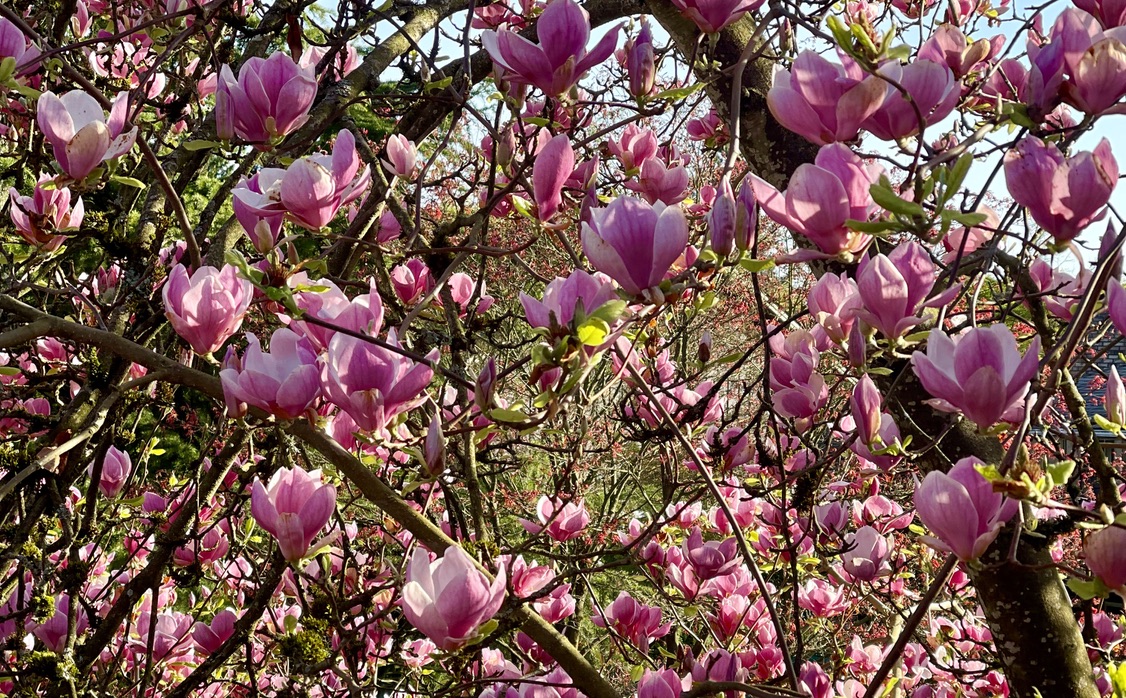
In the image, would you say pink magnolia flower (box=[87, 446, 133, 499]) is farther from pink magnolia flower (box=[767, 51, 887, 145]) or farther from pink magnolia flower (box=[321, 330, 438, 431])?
pink magnolia flower (box=[767, 51, 887, 145])

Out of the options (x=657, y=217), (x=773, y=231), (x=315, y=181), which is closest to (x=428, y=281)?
(x=315, y=181)

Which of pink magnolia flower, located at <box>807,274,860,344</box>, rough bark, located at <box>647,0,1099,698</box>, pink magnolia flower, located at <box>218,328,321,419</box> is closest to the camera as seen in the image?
pink magnolia flower, located at <box>218,328,321,419</box>

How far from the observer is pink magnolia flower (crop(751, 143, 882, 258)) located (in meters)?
0.77

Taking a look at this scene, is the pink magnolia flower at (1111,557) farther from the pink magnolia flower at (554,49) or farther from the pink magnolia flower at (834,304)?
the pink magnolia flower at (554,49)

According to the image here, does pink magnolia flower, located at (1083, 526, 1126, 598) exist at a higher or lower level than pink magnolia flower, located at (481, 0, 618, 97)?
lower

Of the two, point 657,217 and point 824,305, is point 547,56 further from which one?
point 824,305

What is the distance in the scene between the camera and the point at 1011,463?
0.69 meters

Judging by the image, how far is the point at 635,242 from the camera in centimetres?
76

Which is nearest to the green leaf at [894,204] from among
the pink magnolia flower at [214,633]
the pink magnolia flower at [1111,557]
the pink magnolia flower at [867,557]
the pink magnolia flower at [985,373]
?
the pink magnolia flower at [985,373]

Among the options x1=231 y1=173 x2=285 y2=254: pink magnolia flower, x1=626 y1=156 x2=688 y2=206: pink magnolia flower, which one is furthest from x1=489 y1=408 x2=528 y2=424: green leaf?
x1=626 y1=156 x2=688 y2=206: pink magnolia flower

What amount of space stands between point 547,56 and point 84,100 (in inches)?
21.8

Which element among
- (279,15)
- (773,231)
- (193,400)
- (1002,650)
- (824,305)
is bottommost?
(1002,650)

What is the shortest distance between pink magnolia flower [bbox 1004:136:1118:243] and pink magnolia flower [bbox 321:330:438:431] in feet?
1.92

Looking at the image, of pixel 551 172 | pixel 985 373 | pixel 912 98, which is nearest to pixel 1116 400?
pixel 985 373
